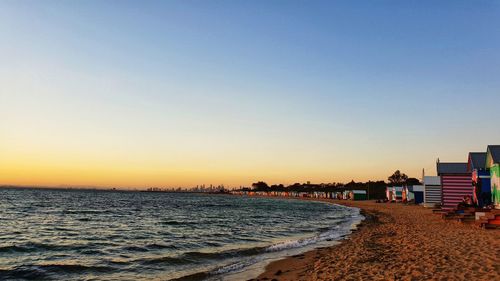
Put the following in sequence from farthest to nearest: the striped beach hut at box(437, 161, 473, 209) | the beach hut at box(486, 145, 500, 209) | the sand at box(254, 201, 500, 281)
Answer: the striped beach hut at box(437, 161, 473, 209), the beach hut at box(486, 145, 500, 209), the sand at box(254, 201, 500, 281)

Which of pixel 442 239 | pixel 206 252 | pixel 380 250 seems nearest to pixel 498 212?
pixel 442 239

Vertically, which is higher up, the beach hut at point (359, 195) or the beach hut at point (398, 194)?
the beach hut at point (398, 194)

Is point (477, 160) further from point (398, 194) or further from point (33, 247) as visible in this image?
point (398, 194)

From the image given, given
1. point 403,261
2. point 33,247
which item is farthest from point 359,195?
point 403,261

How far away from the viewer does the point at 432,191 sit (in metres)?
59.9

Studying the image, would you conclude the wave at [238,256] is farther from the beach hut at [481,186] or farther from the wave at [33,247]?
the beach hut at [481,186]

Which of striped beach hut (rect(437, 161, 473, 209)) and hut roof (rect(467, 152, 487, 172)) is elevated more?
hut roof (rect(467, 152, 487, 172))

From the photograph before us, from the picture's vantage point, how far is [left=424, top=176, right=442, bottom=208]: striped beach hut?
57.8 metres

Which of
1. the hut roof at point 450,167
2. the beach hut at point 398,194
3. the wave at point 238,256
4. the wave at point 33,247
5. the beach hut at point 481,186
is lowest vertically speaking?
the wave at point 33,247

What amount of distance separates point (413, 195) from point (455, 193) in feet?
138

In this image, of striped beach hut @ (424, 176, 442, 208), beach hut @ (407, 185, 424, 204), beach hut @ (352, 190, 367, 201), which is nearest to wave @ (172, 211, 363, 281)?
striped beach hut @ (424, 176, 442, 208)

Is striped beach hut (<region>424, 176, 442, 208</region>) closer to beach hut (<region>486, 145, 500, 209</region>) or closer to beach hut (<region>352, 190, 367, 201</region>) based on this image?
beach hut (<region>486, 145, 500, 209</region>)

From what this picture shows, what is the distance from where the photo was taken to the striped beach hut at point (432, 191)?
57.8 metres

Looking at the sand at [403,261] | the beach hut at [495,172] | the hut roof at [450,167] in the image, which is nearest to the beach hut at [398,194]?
the hut roof at [450,167]
